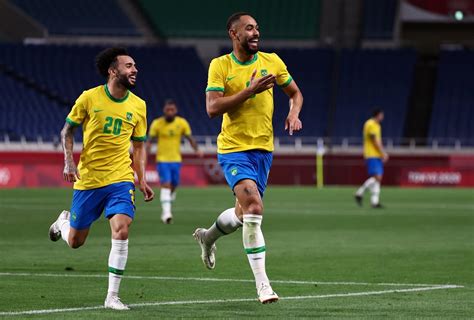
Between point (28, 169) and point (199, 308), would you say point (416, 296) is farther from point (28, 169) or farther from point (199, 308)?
point (28, 169)

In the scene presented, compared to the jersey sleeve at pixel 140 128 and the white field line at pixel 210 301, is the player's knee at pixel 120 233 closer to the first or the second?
the white field line at pixel 210 301

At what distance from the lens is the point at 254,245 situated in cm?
932

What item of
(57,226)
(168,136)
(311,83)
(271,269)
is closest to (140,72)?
(311,83)

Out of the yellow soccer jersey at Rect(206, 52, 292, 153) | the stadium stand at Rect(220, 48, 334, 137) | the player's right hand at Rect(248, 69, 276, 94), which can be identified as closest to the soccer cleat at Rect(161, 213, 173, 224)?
the yellow soccer jersey at Rect(206, 52, 292, 153)

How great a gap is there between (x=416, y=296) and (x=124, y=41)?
149 feet

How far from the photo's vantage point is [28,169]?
4047cm

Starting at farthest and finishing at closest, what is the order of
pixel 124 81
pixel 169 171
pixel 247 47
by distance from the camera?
pixel 169 171 < pixel 247 47 < pixel 124 81

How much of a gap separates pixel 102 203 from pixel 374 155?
19.3m

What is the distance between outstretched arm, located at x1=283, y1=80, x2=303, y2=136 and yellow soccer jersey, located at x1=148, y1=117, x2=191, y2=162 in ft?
41.9

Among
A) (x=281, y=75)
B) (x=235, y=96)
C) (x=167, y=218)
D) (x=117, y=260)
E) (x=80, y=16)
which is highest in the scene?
(x=80, y=16)

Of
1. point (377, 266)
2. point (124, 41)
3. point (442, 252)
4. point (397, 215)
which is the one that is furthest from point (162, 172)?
point (124, 41)

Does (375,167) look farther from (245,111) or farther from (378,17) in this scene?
(378,17)

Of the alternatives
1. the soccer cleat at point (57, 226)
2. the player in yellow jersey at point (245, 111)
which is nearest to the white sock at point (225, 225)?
the player in yellow jersey at point (245, 111)

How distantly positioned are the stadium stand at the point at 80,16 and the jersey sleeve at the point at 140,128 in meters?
41.5
